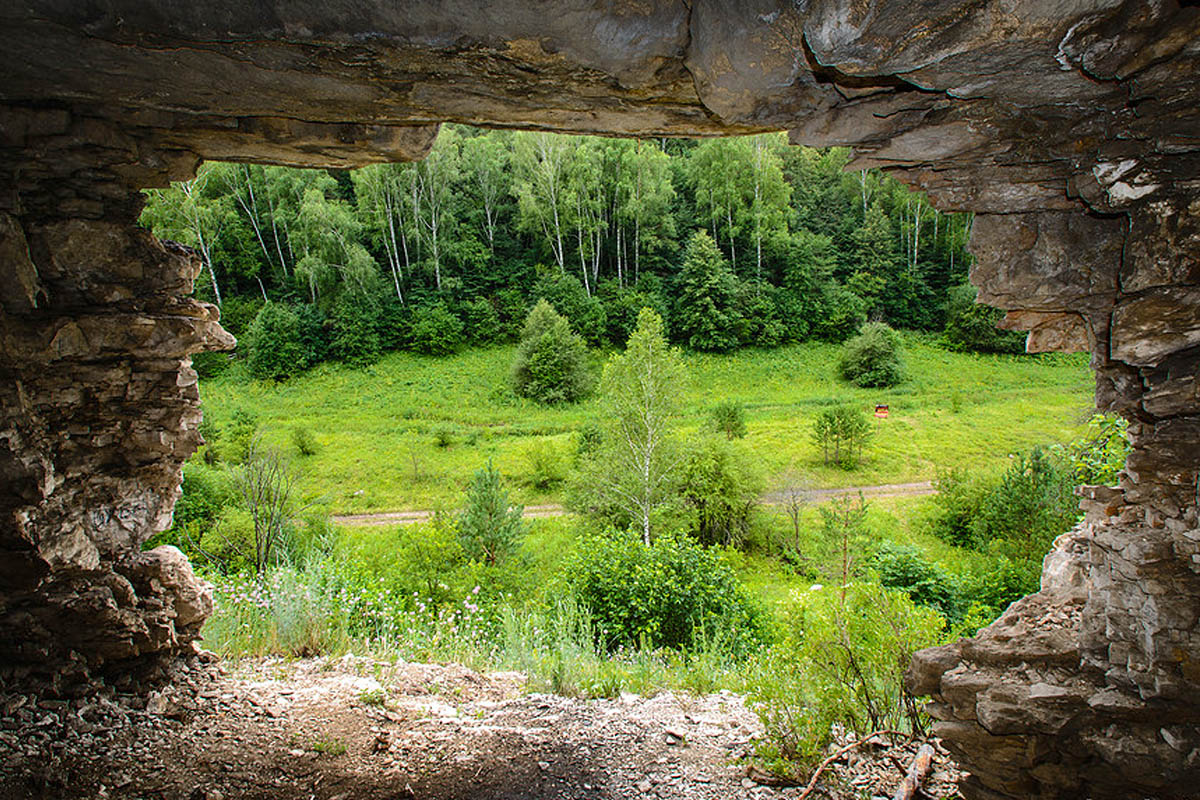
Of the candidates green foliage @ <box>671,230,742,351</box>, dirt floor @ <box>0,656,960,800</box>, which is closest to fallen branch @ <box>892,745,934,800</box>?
dirt floor @ <box>0,656,960,800</box>

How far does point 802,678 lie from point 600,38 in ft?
17.6

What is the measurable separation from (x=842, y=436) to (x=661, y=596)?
1614 centimetres

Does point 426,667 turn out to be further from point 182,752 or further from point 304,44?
point 304,44

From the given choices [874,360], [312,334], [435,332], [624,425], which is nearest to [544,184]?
[435,332]

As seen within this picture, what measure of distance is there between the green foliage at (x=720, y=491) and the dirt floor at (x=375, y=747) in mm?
13410

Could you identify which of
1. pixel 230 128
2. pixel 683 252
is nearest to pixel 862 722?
pixel 230 128

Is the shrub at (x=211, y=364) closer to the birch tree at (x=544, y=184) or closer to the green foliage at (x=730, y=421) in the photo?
the birch tree at (x=544, y=184)

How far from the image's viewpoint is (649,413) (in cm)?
1705

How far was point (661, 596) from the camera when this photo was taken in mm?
10820

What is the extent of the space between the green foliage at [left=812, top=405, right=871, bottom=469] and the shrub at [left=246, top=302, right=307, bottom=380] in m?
31.8

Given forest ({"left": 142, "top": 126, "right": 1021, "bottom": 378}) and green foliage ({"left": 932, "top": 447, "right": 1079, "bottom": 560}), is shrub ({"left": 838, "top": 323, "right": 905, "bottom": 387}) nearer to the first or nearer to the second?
forest ({"left": 142, "top": 126, "right": 1021, "bottom": 378})

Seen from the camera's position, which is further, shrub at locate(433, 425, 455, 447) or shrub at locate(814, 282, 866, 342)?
shrub at locate(814, 282, 866, 342)

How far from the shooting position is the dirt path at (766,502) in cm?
2073

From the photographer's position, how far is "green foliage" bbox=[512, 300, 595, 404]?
34406 mm
